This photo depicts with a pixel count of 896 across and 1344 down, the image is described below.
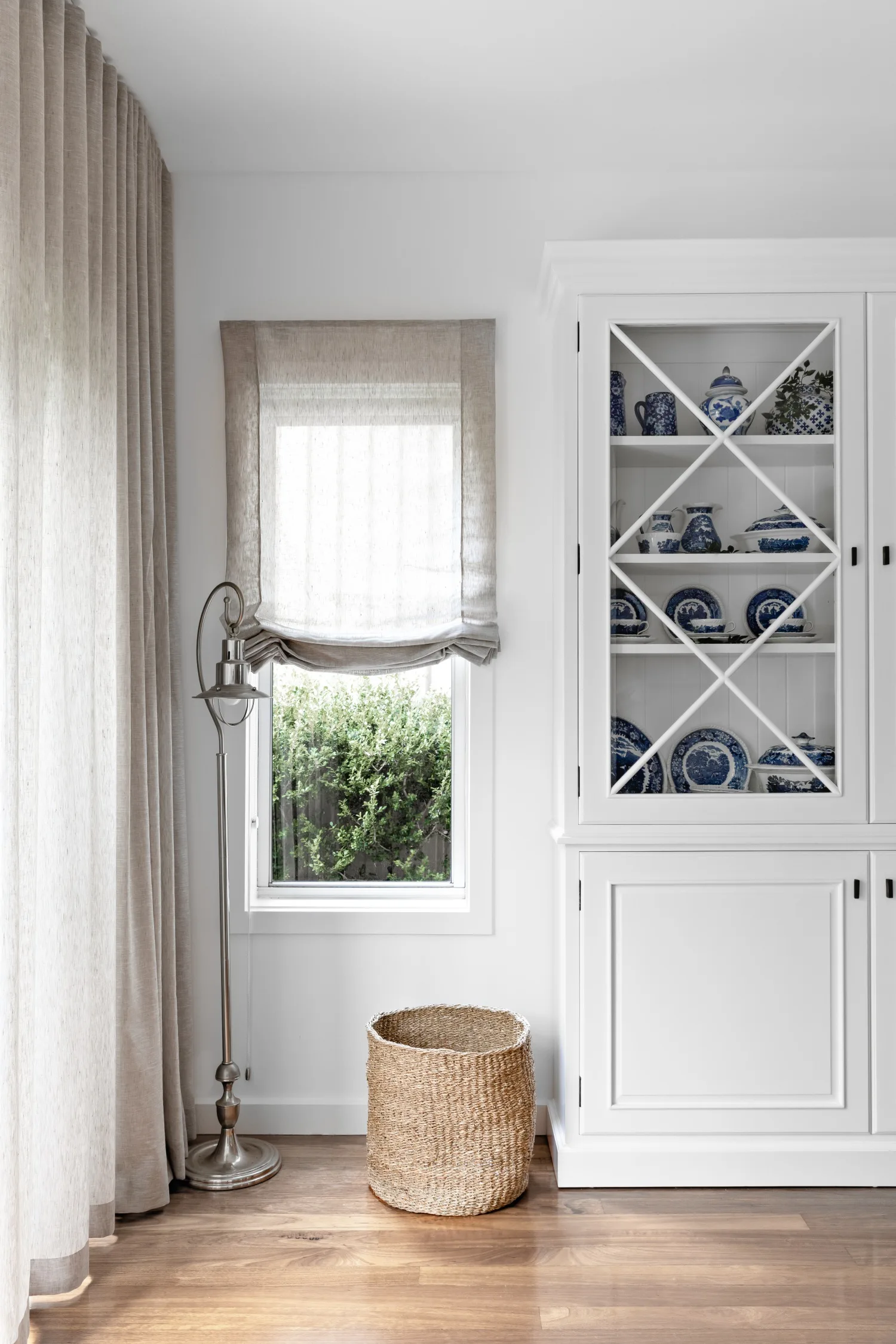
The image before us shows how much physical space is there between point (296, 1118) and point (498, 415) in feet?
6.73

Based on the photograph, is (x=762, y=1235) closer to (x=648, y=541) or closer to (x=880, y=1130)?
(x=880, y=1130)

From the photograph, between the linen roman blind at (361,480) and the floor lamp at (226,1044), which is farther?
the linen roman blind at (361,480)

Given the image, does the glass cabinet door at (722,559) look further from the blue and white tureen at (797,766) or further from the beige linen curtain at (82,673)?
the beige linen curtain at (82,673)

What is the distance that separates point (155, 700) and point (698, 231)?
1994 mm

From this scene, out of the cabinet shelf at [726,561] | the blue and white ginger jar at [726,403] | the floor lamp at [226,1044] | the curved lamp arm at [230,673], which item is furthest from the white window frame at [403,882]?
the blue and white ginger jar at [726,403]

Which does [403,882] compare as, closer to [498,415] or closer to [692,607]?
[692,607]

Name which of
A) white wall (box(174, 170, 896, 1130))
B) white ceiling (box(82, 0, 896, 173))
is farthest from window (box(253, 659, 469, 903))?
white ceiling (box(82, 0, 896, 173))

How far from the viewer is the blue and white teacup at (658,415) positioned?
2539mm

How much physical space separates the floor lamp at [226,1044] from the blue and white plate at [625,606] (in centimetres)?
90

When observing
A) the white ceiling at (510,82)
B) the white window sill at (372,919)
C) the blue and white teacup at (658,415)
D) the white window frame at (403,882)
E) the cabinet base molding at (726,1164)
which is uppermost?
the white ceiling at (510,82)

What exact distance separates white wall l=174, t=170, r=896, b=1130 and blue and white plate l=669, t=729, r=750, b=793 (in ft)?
1.40

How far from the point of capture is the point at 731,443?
2516 mm

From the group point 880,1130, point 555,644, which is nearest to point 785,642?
point 555,644

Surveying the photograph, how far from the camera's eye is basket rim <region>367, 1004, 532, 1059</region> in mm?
2355
